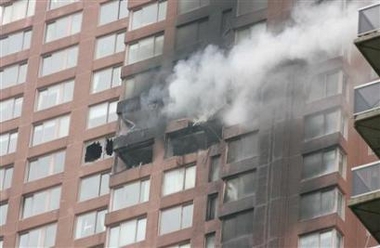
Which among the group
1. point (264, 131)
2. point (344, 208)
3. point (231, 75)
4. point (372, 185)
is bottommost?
point (372, 185)

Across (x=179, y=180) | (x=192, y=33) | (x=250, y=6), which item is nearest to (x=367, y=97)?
(x=179, y=180)

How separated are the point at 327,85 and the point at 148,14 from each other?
49.3 feet

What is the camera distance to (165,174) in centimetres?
9344

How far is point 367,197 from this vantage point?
37.1 metres

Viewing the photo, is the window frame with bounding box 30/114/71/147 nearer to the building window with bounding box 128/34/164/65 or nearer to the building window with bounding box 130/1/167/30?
the building window with bounding box 128/34/164/65

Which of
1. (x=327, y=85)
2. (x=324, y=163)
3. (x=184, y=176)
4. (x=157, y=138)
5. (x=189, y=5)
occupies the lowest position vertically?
(x=324, y=163)

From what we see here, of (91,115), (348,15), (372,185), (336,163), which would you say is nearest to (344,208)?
(336,163)

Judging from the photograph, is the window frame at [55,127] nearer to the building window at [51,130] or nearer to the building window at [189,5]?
the building window at [51,130]

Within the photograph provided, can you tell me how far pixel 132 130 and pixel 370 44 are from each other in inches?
2360

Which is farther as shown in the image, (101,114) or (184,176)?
(101,114)

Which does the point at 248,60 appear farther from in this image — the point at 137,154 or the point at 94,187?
the point at 94,187

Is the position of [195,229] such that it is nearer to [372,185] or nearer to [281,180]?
[281,180]

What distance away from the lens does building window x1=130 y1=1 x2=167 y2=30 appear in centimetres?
10038

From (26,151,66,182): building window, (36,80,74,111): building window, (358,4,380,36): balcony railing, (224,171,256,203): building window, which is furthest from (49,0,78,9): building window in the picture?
(358,4,380,36): balcony railing
